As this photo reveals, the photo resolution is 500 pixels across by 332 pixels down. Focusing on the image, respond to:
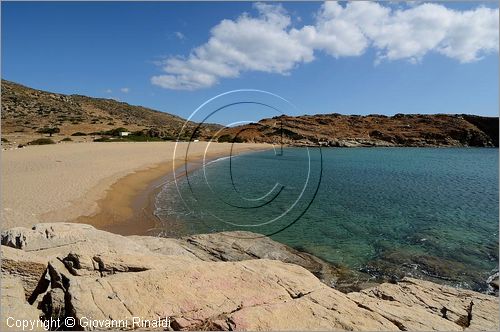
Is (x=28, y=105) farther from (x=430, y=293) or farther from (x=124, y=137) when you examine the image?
(x=430, y=293)

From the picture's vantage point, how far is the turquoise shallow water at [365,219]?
1298cm

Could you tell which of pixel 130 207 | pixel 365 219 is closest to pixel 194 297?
pixel 130 207

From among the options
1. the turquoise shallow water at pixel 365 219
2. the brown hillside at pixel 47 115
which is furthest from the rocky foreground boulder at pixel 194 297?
the brown hillside at pixel 47 115

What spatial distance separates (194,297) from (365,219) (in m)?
15.2

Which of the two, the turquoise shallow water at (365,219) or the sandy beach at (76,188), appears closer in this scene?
the turquoise shallow water at (365,219)

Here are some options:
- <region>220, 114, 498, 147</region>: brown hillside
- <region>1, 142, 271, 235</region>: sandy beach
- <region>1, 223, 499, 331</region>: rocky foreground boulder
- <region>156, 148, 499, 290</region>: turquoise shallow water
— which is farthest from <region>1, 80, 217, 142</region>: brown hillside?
<region>1, 223, 499, 331</region>: rocky foreground boulder

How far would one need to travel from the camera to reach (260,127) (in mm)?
71562

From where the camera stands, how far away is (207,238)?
1254 cm

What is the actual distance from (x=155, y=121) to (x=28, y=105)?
44.7m

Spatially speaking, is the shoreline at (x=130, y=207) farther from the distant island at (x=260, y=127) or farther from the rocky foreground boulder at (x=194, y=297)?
the distant island at (x=260, y=127)

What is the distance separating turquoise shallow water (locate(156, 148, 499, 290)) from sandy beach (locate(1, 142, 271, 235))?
6.95 feet

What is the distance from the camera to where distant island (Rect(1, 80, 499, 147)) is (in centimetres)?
7175

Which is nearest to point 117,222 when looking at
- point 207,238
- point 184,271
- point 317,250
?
point 207,238

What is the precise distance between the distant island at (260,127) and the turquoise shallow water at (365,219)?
4394 centimetres
